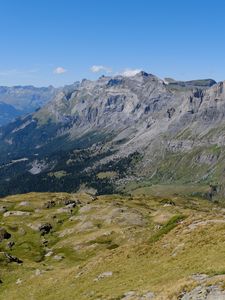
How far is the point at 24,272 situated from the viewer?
78.8 m

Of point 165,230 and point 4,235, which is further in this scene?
point 4,235

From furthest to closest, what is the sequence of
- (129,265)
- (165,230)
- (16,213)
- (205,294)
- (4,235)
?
(16,213), (4,235), (165,230), (129,265), (205,294)

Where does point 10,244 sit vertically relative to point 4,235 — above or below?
below


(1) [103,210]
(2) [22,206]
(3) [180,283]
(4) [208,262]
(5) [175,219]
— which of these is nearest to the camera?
(3) [180,283]

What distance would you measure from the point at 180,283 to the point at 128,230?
283 ft

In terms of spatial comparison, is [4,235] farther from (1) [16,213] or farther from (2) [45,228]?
(1) [16,213]

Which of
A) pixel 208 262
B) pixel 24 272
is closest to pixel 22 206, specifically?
pixel 24 272

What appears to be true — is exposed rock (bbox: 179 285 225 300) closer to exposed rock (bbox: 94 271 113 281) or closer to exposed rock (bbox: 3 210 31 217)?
exposed rock (bbox: 94 271 113 281)

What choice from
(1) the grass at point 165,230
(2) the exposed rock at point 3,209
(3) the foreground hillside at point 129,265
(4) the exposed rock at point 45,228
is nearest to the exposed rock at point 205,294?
(3) the foreground hillside at point 129,265

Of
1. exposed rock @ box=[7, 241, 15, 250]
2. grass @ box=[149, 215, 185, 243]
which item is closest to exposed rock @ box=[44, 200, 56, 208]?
exposed rock @ box=[7, 241, 15, 250]

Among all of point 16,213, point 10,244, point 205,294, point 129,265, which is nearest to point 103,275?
point 129,265

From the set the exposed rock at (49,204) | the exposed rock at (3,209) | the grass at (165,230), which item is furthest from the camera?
the exposed rock at (49,204)

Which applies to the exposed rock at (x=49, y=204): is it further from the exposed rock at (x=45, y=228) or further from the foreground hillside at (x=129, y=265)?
the foreground hillside at (x=129, y=265)

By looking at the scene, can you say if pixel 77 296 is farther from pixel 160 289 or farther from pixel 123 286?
pixel 160 289
